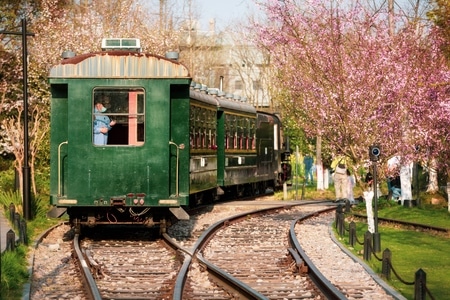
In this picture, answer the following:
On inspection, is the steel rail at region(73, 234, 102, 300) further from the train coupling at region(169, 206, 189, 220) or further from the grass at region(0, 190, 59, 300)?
the train coupling at region(169, 206, 189, 220)

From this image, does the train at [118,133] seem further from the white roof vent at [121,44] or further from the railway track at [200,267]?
the railway track at [200,267]

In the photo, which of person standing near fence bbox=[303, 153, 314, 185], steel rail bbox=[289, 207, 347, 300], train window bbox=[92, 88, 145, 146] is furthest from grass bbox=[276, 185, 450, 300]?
person standing near fence bbox=[303, 153, 314, 185]

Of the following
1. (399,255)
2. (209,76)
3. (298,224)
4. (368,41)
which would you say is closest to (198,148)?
(298,224)

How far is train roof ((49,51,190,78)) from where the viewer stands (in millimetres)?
18344

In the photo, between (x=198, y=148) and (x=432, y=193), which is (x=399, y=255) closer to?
(x=198, y=148)

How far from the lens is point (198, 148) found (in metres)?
23.4

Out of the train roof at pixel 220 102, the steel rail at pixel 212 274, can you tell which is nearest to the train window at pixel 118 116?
the steel rail at pixel 212 274

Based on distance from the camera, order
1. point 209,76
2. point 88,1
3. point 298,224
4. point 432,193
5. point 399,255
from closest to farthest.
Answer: point 399,255 < point 298,224 < point 432,193 < point 88,1 < point 209,76

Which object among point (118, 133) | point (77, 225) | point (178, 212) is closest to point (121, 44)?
point (118, 133)

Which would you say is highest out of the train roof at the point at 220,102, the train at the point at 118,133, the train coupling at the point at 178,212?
the train roof at the point at 220,102

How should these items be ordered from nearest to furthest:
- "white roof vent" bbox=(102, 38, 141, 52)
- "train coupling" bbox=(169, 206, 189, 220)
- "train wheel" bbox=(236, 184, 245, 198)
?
"train coupling" bbox=(169, 206, 189, 220) → "white roof vent" bbox=(102, 38, 141, 52) → "train wheel" bbox=(236, 184, 245, 198)

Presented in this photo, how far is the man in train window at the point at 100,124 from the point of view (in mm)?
18391

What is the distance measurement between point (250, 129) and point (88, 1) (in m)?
22.3

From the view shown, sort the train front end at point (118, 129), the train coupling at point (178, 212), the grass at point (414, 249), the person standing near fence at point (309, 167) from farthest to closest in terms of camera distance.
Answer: the person standing near fence at point (309, 167)
the train coupling at point (178, 212)
the train front end at point (118, 129)
the grass at point (414, 249)
